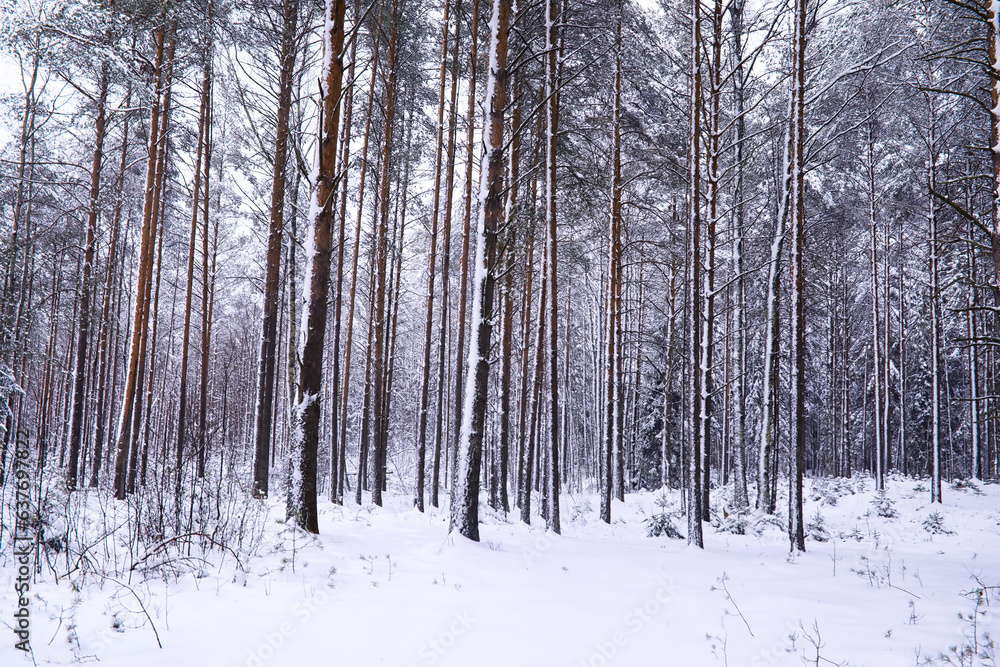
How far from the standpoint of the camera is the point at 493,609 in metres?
4.27

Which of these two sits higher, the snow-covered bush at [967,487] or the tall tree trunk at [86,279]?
the tall tree trunk at [86,279]

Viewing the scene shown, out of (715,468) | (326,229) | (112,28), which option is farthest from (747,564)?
(715,468)

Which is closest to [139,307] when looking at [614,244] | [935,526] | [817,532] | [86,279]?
[86,279]

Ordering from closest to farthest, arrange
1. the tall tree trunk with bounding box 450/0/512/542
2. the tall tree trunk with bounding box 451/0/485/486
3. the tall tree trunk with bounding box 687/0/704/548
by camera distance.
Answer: the tall tree trunk with bounding box 450/0/512/542, the tall tree trunk with bounding box 687/0/704/548, the tall tree trunk with bounding box 451/0/485/486

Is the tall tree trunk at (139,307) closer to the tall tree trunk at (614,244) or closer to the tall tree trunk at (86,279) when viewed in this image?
the tall tree trunk at (86,279)

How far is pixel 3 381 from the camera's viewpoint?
6418 mm

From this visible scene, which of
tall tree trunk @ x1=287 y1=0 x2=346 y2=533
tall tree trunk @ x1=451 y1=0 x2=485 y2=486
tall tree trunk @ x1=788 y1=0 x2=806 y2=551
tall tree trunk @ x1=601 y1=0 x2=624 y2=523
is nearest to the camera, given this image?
→ tall tree trunk @ x1=287 y1=0 x2=346 y2=533

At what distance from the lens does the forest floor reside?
10.7ft

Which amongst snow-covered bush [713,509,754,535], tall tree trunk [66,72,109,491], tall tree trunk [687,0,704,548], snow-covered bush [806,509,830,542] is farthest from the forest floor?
tall tree trunk [66,72,109,491]

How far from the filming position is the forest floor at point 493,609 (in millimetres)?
3254

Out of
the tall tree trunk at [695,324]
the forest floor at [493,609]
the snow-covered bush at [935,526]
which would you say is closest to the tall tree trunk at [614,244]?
the tall tree trunk at [695,324]

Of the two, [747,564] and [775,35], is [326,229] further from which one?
[775,35]

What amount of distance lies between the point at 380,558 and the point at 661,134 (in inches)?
440

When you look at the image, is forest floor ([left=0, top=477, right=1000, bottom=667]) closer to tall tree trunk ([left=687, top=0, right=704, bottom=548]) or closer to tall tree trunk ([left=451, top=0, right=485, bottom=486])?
tall tree trunk ([left=687, top=0, right=704, bottom=548])
